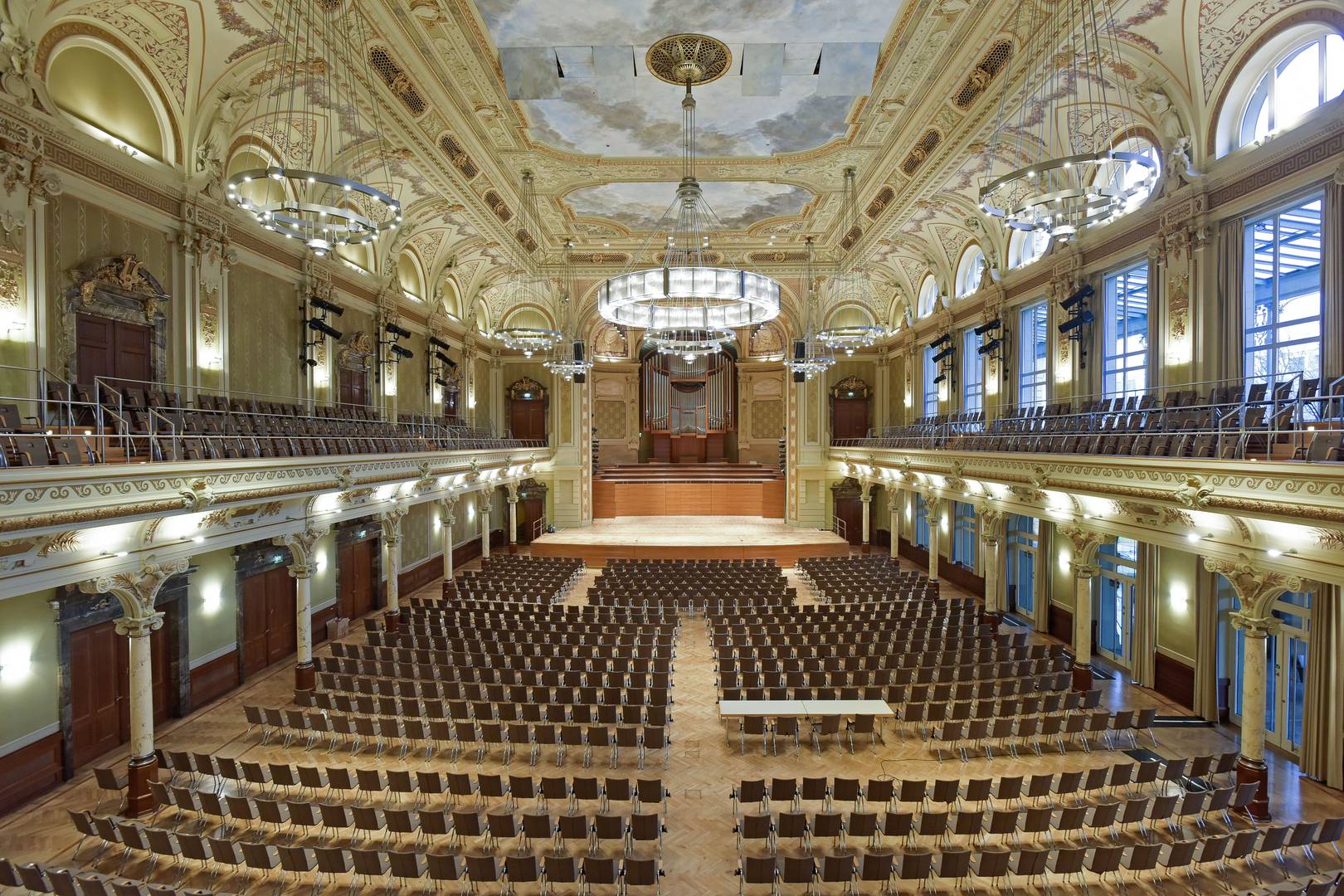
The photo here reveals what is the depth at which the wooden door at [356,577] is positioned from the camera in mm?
16219

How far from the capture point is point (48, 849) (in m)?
7.16

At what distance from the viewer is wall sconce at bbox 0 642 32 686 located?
8.16 meters

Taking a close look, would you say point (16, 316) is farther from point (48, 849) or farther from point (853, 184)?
point (853, 184)

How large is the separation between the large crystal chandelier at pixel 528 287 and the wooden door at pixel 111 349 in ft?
29.6

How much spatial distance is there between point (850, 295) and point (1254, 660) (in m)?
20.7

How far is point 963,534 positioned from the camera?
67.0 feet

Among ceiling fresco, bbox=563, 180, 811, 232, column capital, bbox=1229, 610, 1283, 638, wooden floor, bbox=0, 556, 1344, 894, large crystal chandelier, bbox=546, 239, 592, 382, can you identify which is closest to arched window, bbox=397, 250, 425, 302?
large crystal chandelier, bbox=546, 239, 592, 382

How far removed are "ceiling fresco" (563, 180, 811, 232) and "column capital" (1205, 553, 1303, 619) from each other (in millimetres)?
13426

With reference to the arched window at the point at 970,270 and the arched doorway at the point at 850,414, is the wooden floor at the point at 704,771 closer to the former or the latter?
the arched window at the point at 970,270

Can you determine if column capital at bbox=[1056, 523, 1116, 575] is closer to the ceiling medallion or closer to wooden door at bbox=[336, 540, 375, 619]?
the ceiling medallion

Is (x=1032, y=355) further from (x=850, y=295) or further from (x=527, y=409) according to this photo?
(x=527, y=409)

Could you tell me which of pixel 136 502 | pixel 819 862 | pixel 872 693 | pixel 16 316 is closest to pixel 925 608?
pixel 872 693

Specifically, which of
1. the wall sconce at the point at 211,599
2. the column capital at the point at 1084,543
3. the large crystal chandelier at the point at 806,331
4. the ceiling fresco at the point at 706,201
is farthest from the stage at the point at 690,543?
the wall sconce at the point at 211,599

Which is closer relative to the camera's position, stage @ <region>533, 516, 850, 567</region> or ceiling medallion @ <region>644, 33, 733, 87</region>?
ceiling medallion @ <region>644, 33, 733, 87</region>
